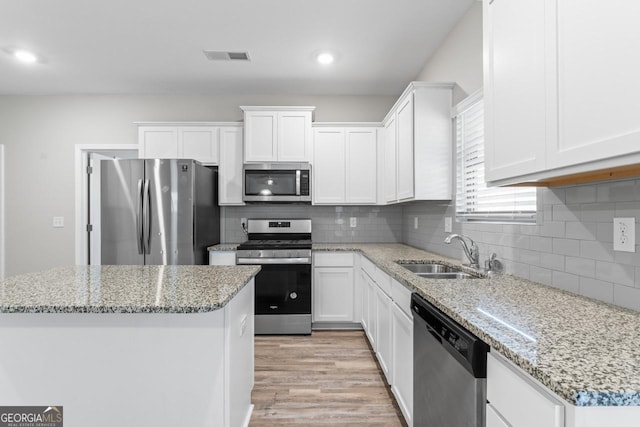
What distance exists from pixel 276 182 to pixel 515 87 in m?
2.68

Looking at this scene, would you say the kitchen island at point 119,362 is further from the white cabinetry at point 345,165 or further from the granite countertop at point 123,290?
the white cabinetry at point 345,165

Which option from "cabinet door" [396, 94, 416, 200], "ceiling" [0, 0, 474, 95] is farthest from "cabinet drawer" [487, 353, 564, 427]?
"ceiling" [0, 0, 474, 95]

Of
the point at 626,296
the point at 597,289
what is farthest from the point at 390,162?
the point at 626,296

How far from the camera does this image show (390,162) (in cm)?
339

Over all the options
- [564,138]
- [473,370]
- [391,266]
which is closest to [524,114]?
[564,138]

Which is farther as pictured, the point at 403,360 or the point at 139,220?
the point at 139,220

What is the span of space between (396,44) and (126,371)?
2.92 meters

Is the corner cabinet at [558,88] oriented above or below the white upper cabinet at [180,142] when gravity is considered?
below

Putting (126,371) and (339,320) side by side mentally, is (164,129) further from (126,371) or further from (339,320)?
(126,371)

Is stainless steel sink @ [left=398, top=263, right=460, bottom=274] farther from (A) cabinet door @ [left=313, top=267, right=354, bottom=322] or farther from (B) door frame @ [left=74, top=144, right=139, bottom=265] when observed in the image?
(B) door frame @ [left=74, top=144, right=139, bottom=265]

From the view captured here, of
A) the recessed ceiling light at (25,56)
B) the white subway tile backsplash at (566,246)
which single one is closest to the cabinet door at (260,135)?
the recessed ceiling light at (25,56)

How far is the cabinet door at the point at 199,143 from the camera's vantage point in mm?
3779

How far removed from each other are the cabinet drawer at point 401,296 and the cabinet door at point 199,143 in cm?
256

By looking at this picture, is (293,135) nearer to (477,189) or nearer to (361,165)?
(361,165)
